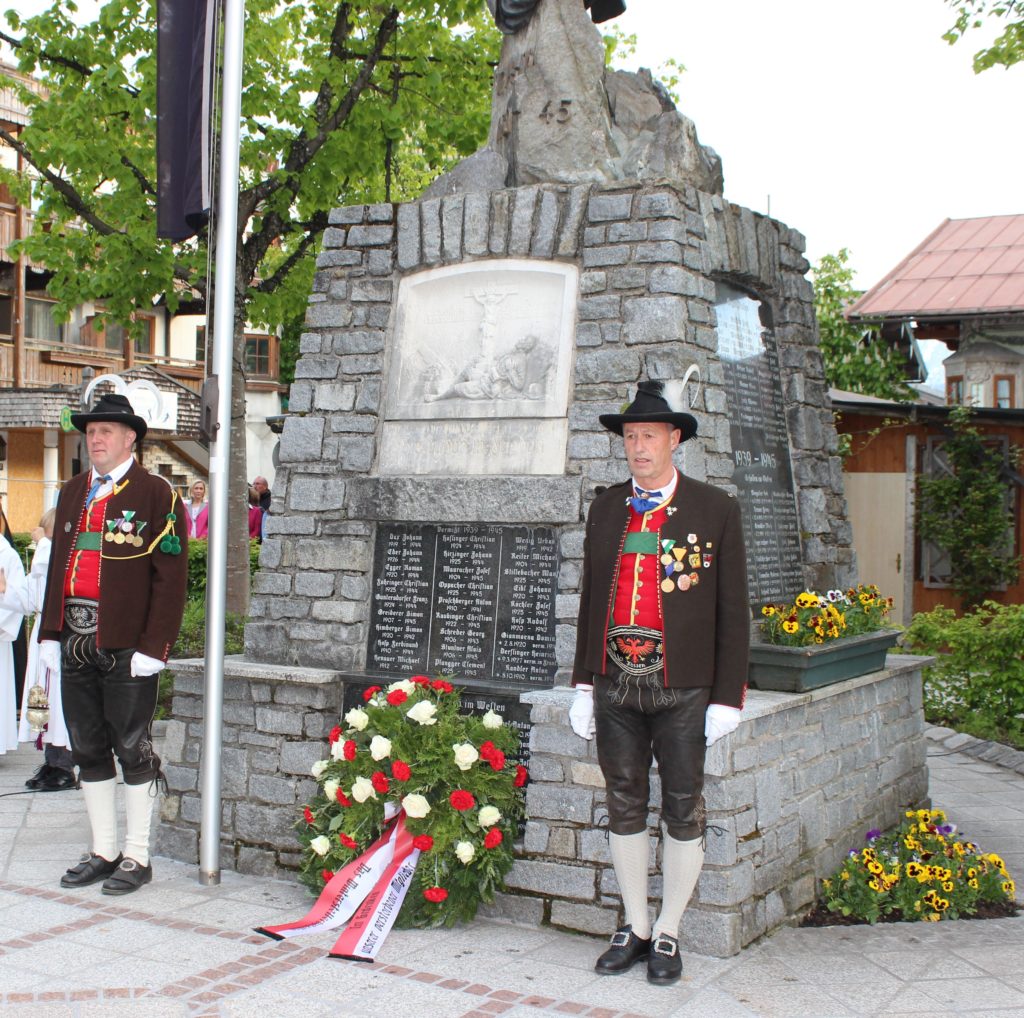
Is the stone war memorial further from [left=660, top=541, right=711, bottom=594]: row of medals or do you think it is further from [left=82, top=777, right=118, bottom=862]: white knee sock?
[left=660, top=541, right=711, bottom=594]: row of medals

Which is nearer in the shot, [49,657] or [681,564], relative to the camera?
[681,564]

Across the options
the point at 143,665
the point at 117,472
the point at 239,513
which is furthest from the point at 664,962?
the point at 239,513

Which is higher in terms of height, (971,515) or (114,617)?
(971,515)

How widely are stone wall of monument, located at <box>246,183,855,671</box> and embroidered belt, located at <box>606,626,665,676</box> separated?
39.3 inches

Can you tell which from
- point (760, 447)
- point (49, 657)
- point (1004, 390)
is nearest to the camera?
point (760, 447)

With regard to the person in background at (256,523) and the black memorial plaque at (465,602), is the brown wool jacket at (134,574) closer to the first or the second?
the black memorial plaque at (465,602)

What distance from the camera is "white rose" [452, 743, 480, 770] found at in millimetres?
5336

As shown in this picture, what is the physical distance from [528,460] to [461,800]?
161 cm

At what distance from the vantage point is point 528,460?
19.9ft

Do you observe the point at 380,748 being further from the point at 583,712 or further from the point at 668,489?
the point at 668,489

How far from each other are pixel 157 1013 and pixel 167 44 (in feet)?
13.1

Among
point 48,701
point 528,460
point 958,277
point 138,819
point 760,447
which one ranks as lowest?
point 138,819

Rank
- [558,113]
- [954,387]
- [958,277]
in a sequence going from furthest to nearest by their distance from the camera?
1. [958,277]
2. [954,387]
3. [558,113]

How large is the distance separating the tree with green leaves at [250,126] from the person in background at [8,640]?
2909mm
